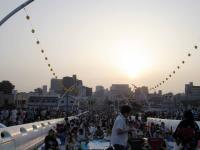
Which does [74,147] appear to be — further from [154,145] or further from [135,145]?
[135,145]

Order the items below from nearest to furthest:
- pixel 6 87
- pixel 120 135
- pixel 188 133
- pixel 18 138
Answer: pixel 120 135 → pixel 188 133 → pixel 18 138 → pixel 6 87

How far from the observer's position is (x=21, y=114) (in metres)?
35.2

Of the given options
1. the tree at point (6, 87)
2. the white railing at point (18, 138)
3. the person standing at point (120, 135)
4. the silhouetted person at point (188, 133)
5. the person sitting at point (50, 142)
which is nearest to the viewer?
the person standing at point (120, 135)

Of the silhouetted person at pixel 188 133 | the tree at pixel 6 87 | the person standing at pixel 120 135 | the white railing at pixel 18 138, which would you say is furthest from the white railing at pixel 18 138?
the tree at pixel 6 87

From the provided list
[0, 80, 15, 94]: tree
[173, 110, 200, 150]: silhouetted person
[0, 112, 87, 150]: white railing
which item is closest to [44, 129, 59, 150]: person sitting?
[0, 112, 87, 150]: white railing

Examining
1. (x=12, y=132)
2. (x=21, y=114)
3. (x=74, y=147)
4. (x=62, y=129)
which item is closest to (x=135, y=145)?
(x=12, y=132)

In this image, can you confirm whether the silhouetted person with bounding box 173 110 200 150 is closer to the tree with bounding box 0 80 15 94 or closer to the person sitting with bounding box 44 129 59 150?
the person sitting with bounding box 44 129 59 150

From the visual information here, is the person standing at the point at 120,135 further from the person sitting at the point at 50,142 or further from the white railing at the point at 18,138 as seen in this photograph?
the person sitting at the point at 50,142

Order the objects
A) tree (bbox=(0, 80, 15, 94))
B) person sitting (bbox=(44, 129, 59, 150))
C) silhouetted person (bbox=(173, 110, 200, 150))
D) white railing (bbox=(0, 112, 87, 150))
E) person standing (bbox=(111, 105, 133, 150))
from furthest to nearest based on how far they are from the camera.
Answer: tree (bbox=(0, 80, 15, 94)), person sitting (bbox=(44, 129, 59, 150)), white railing (bbox=(0, 112, 87, 150)), silhouetted person (bbox=(173, 110, 200, 150)), person standing (bbox=(111, 105, 133, 150))

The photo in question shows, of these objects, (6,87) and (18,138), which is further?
(6,87)

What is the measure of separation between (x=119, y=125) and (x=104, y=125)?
30.1m

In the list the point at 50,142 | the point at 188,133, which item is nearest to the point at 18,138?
the point at 50,142

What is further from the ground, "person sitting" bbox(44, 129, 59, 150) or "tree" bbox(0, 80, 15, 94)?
"tree" bbox(0, 80, 15, 94)

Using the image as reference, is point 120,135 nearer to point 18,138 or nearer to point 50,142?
point 18,138
